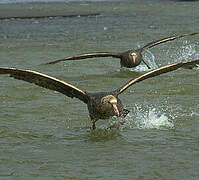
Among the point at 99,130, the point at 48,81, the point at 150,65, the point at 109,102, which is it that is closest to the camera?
the point at 109,102

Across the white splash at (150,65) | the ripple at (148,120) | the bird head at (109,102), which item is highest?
the bird head at (109,102)

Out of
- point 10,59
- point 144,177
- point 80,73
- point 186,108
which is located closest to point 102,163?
point 144,177

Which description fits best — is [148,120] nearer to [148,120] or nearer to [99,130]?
[148,120]

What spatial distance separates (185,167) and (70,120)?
3.41 meters

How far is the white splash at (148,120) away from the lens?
10.8 m

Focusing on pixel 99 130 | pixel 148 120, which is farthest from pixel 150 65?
pixel 99 130

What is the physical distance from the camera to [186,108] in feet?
39.8

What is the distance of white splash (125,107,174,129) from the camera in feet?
35.5

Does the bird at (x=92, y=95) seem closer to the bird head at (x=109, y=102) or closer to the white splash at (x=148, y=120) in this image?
the bird head at (x=109, y=102)

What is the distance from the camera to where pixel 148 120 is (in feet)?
36.8

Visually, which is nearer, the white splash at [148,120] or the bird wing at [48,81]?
the bird wing at [48,81]

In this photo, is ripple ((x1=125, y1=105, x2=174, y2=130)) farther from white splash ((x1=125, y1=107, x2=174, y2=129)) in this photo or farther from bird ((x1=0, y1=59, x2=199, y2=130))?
bird ((x1=0, y1=59, x2=199, y2=130))

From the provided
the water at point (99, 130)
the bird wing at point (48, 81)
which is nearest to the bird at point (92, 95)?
the bird wing at point (48, 81)

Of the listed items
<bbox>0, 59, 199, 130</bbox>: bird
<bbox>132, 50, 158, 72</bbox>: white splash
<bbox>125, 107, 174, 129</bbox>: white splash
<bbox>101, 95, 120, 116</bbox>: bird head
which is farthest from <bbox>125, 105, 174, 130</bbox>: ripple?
<bbox>132, 50, 158, 72</bbox>: white splash
